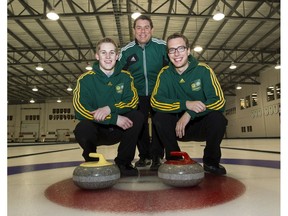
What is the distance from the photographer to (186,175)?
5.14 ft

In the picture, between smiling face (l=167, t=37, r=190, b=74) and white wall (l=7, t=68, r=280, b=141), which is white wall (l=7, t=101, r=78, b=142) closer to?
white wall (l=7, t=68, r=280, b=141)

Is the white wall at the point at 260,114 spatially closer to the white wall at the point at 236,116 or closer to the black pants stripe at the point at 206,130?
the white wall at the point at 236,116

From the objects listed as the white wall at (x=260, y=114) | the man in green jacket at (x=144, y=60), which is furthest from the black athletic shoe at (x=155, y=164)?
the white wall at (x=260, y=114)

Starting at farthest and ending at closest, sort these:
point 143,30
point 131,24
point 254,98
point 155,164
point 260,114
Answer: point 254,98 → point 260,114 → point 131,24 → point 143,30 → point 155,164

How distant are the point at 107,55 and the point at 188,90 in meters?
0.76

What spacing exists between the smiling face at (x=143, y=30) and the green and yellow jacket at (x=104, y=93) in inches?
25.9

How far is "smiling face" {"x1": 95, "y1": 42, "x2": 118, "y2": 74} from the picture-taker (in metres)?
2.08

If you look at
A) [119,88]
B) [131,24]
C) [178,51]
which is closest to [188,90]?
[178,51]

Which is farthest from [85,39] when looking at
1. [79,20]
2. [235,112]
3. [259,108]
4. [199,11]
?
[235,112]

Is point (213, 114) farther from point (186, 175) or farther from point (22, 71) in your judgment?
point (22, 71)

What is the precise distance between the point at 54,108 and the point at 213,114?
27164 mm

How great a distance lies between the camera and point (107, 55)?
2090 millimetres

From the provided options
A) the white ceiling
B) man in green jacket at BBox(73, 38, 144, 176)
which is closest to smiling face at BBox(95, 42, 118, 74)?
man in green jacket at BBox(73, 38, 144, 176)

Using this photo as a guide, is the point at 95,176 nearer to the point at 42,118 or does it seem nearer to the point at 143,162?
the point at 143,162
